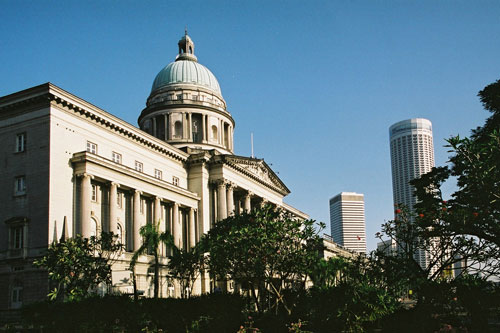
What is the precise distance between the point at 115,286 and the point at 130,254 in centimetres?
400

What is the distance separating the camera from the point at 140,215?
178 ft

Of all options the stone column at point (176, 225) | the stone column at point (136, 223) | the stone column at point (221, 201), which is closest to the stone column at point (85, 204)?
the stone column at point (136, 223)

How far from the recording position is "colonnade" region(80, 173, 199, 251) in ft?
145

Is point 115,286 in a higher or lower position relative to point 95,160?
lower

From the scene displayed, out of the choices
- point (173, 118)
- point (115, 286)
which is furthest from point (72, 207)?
point (173, 118)

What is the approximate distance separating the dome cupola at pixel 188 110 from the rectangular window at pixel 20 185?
30.2 m

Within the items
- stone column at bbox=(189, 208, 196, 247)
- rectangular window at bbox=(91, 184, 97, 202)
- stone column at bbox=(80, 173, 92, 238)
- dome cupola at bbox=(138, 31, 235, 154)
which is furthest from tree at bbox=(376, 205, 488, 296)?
dome cupola at bbox=(138, 31, 235, 154)

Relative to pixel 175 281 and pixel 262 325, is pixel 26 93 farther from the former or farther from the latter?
pixel 262 325

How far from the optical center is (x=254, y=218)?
33.4 meters

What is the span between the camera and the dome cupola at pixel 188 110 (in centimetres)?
7762

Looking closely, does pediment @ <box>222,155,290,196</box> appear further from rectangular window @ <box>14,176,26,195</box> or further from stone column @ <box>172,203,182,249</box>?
rectangular window @ <box>14,176,26,195</box>

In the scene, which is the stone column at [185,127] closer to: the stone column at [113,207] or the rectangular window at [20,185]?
the stone column at [113,207]

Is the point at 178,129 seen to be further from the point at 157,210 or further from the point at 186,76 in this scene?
the point at 157,210

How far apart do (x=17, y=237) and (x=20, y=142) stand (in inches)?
307
